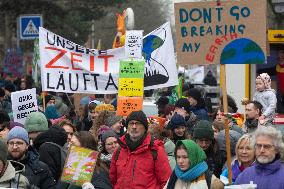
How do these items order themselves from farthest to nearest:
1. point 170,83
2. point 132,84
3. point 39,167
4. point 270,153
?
point 170,83 < point 132,84 < point 39,167 < point 270,153

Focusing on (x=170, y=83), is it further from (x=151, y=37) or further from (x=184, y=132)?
(x=184, y=132)

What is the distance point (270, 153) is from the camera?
23.7 ft

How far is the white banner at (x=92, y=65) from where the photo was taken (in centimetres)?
1470

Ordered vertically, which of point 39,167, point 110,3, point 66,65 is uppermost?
point 110,3

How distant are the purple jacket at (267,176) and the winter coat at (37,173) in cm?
200

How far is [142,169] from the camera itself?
8938 millimetres

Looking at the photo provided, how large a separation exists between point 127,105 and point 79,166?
499 centimetres

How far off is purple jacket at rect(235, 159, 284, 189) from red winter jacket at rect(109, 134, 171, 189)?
5.67 ft

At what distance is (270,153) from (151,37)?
8.57 meters

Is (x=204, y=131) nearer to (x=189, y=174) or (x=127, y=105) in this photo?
(x=189, y=174)

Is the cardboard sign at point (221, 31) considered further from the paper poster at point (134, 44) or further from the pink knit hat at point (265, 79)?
the paper poster at point (134, 44)

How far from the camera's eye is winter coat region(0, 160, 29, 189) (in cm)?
799

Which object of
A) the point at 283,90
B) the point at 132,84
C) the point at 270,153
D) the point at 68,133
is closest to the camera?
the point at 270,153

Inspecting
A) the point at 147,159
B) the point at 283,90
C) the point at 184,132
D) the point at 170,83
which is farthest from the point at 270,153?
the point at 283,90
